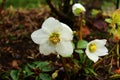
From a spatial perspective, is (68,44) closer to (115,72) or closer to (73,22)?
(115,72)

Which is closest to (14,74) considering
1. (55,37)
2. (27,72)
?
(27,72)

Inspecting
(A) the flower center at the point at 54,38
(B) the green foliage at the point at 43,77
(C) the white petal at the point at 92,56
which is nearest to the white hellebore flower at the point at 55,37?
(A) the flower center at the point at 54,38

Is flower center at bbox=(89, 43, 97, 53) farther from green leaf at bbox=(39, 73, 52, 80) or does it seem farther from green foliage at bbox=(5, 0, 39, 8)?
green foliage at bbox=(5, 0, 39, 8)

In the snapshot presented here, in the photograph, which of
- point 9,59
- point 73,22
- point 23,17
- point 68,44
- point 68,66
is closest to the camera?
point 68,44

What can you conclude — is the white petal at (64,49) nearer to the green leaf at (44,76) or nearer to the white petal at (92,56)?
the white petal at (92,56)

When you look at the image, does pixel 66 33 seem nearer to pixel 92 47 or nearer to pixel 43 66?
pixel 92 47

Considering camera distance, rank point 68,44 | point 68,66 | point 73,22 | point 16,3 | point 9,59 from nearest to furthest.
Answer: point 68,44 → point 68,66 → point 9,59 → point 73,22 → point 16,3

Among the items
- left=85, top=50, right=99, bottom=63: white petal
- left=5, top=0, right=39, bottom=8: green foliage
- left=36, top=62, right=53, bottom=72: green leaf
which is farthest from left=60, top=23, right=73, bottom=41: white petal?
left=5, top=0, right=39, bottom=8: green foliage

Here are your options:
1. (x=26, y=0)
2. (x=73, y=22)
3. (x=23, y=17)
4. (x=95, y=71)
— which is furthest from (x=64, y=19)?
(x=26, y=0)
